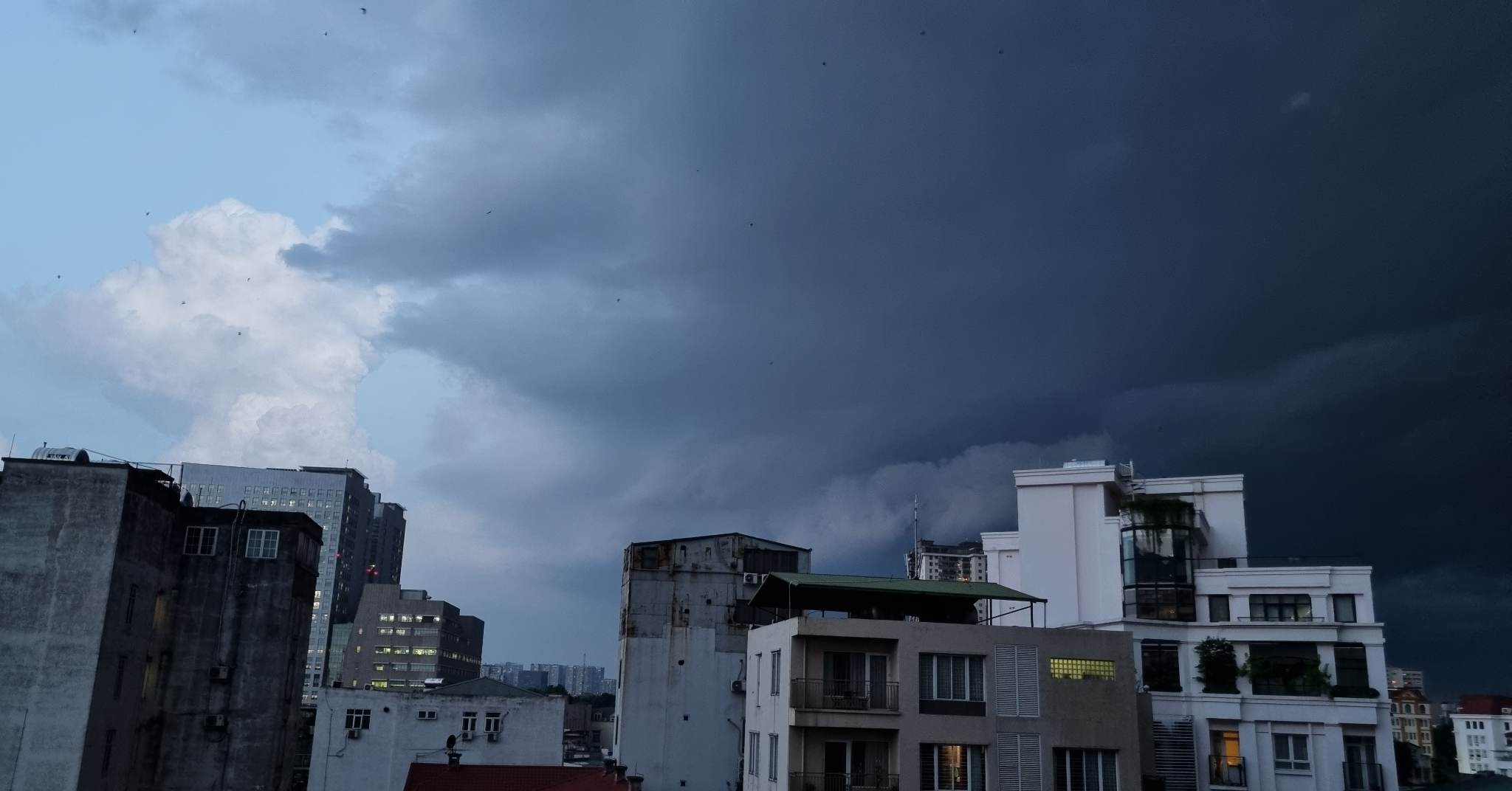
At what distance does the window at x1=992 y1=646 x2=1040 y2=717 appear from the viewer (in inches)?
1538

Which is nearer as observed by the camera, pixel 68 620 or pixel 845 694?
pixel 845 694

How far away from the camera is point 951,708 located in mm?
38938

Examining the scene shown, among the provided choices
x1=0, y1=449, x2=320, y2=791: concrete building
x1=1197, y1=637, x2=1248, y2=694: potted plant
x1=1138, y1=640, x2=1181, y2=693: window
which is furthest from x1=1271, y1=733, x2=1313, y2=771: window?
x1=0, y1=449, x2=320, y2=791: concrete building

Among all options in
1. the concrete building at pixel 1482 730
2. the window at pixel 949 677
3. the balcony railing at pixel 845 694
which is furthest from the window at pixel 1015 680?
the concrete building at pixel 1482 730

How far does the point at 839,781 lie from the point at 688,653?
87.3 feet

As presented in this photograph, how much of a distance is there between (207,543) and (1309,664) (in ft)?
200

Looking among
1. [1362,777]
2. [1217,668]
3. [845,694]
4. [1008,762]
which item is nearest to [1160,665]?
[1217,668]

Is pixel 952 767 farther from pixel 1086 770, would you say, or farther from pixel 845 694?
pixel 1086 770

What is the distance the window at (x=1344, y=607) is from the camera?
54188 mm

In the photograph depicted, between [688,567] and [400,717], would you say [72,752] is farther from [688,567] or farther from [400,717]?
[688,567]

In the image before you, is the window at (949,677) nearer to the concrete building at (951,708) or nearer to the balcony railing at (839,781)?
the concrete building at (951,708)

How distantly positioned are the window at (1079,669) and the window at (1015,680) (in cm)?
73

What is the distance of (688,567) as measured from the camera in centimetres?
6556

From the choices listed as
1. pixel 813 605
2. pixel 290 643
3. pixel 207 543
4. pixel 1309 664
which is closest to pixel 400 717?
pixel 290 643
